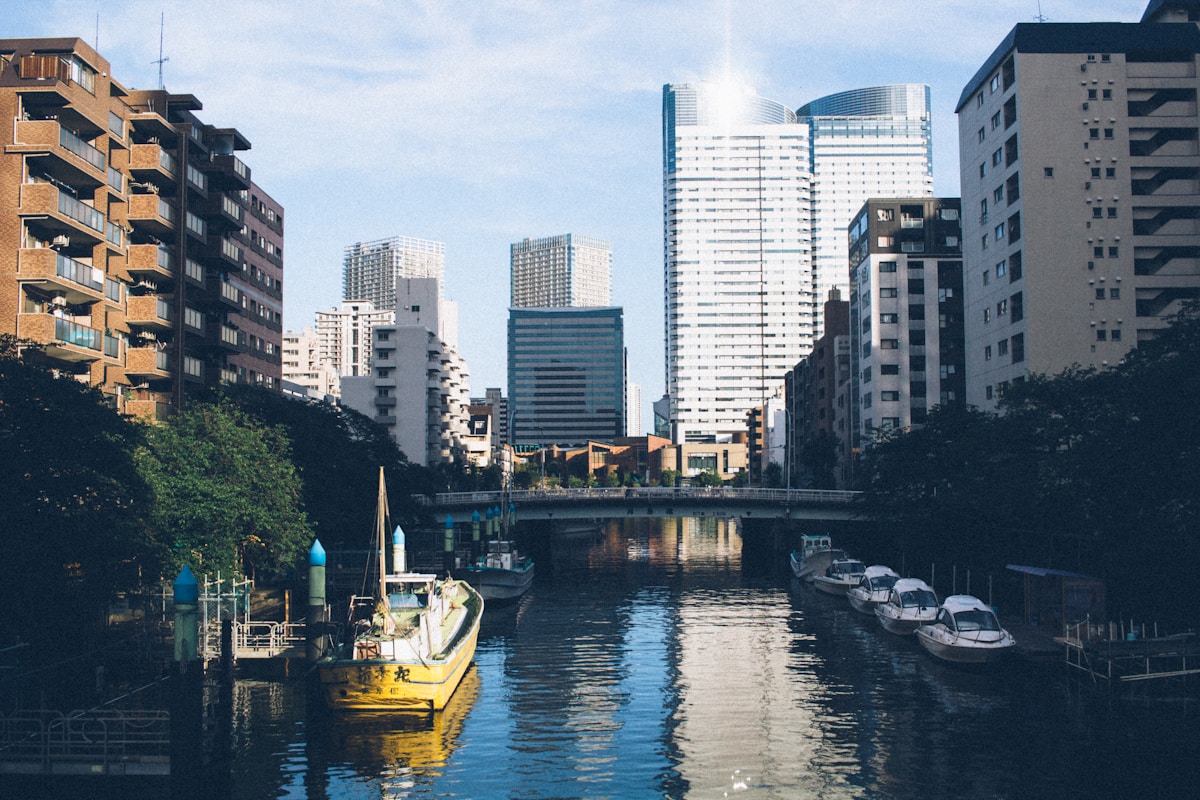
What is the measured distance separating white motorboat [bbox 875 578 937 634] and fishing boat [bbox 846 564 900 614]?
19.6 feet

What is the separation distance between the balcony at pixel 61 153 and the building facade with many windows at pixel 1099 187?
67.3 metres

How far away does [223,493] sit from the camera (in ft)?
169

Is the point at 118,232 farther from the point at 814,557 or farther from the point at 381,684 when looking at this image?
the point at 814,557

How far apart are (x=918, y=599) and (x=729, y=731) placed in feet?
81.7

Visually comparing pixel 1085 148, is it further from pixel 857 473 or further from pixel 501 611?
pixel 501 611

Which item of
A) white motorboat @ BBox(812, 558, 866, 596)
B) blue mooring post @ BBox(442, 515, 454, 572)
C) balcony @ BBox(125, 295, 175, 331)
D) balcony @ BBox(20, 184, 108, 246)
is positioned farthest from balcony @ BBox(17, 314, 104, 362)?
white motorboat @ BBox(812, 558, 866, 596)

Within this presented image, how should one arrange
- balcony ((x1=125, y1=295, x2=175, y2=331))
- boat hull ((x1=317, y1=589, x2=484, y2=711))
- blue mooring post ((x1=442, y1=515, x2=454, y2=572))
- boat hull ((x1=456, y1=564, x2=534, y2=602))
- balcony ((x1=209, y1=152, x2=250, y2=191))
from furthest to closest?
balcony ((x1=209, y1=152, x2=250, y2=191))
blue mooring post ((x1=442, y1=515, x2=454, y2=572))
boat hull ((x1=456, y1=564, x2=534, y2=602))
balcony ((x1=125, y1=295, x2=175, y2=331))
boat hull ((x1=317, y1=589, x2=484, y2=711))

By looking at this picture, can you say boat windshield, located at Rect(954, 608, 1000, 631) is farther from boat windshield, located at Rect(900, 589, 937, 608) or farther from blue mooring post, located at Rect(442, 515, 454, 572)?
blue mooring post, located at Rect(442, 515, 454, 572)

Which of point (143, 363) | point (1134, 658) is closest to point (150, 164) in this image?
point (143, 363)

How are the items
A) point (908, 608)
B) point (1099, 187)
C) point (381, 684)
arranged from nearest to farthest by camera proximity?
1. point (381, 684)
2. point (908, 608)
3. point (1099, 187)

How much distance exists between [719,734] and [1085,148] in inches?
2639

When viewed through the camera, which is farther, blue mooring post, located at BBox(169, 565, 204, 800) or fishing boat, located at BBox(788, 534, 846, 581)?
fishing boat, located at BBox(788, 534, 846, 581)

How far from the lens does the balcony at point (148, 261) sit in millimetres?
73875

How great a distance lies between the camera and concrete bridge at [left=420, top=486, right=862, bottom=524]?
99.9 m
